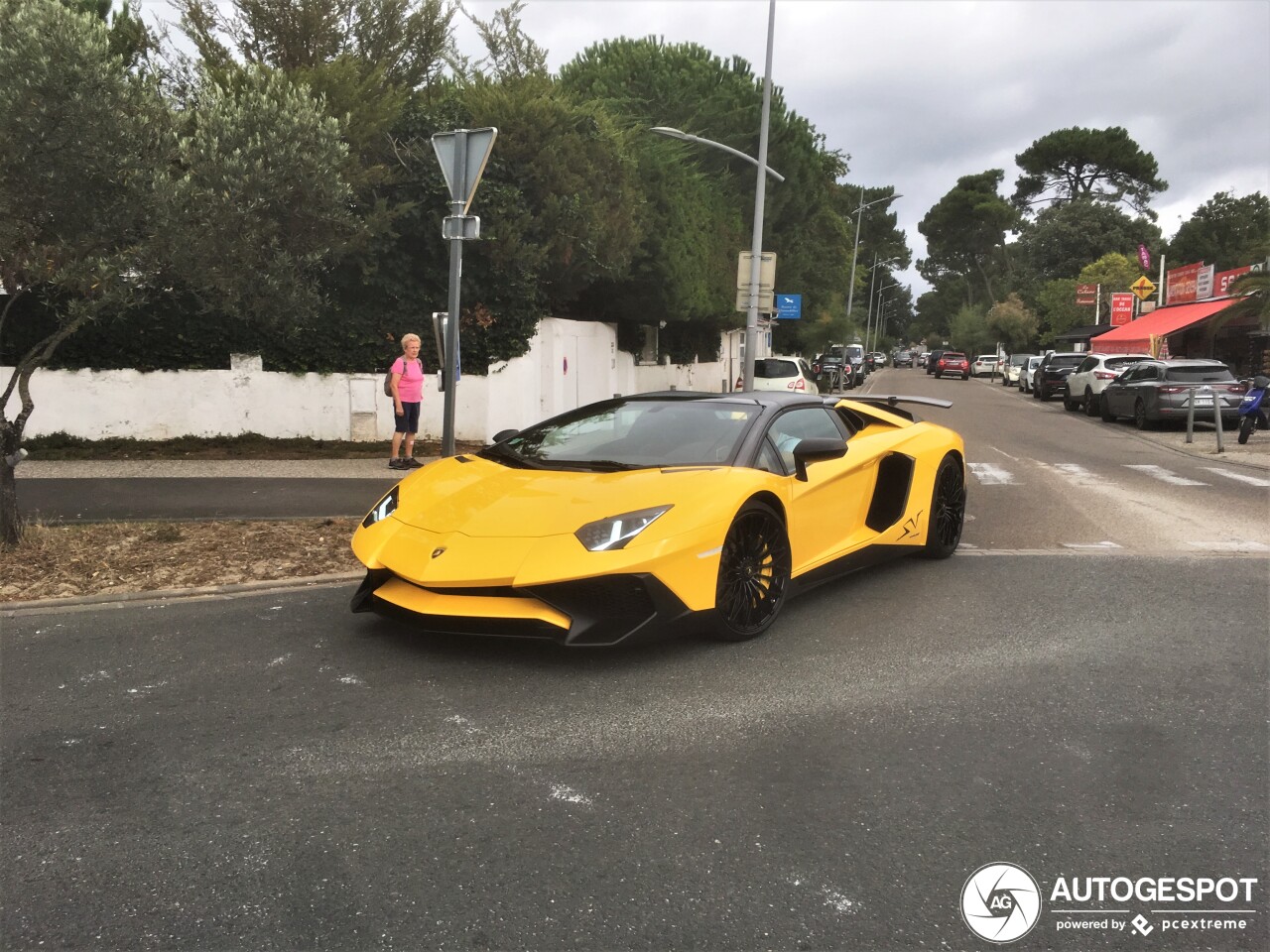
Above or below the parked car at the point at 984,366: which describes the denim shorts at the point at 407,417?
below

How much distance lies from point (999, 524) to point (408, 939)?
764 centimetres

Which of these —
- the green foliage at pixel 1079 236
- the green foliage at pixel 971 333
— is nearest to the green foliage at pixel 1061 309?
the green foliage at pixel 1079 236

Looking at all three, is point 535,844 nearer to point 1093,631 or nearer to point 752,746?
point 752,746

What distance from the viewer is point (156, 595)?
5957 mm

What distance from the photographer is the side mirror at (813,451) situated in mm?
5434

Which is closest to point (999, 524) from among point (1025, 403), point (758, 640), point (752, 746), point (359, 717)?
point (758, 640)

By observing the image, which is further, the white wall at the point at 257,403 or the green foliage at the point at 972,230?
the green foliage at the point at 972,230

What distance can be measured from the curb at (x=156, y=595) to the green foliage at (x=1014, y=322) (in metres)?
81.8

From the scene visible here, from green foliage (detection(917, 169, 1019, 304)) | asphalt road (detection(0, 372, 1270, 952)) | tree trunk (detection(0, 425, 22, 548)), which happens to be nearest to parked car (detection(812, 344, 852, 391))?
tree trunk (detection(0, 425, 22, 548))

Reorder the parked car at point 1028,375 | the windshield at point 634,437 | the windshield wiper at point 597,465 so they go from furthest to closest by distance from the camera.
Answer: the parked car at point 1028,375 → the windshield at point 634,437 → the windshield wiper at point 597,465

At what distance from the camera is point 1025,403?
112 ft

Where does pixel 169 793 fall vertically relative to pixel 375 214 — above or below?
below

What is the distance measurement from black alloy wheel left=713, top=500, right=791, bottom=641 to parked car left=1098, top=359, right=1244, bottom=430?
17717 mm

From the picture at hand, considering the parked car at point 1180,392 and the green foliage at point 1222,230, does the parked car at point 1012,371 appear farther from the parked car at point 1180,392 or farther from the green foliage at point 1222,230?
the parked car at point 1180,392
